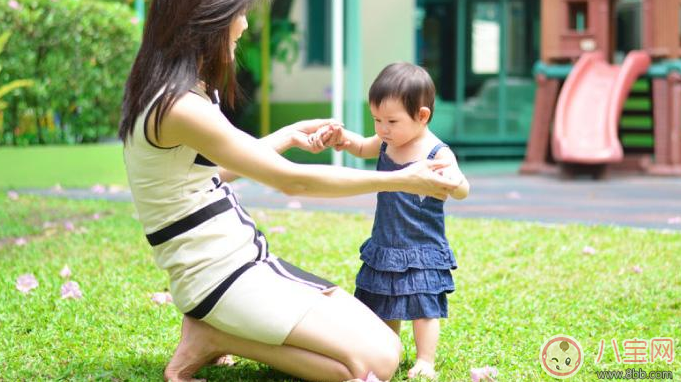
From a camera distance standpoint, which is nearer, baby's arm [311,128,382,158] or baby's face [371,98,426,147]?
baby's face [371,98,426,147]

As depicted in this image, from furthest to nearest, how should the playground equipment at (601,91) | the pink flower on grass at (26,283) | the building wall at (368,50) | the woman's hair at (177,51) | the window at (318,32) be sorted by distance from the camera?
1. the window at (318,32)
2. the building wall at (368,50)
3. the playground equipment at (601,91)
4. the pink flower on grass at (26,283)
5. the woman's hair at (177,51)

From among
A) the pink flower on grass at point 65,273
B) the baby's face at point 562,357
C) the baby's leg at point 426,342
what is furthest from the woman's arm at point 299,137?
the pink flower on grass at point 65,273

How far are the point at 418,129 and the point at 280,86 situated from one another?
9355 mm

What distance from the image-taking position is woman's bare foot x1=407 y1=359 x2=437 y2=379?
9.42 ft

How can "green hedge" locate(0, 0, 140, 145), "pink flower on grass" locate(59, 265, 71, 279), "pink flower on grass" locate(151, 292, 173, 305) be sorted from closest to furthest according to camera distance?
"pink flower on grass" locate(151, 292, 173, 305) < "pink flower on grass" locate(59, 265, 71, 279) < "green hedge" locate(0, 0, 140, 145)

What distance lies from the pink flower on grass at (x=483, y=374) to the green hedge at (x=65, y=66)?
6079 millimetres

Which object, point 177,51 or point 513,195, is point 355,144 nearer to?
point 177,51

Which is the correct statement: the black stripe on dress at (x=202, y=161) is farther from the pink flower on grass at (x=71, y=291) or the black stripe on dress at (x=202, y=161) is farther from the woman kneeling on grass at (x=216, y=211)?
the pink flower on grass at (x=71, y=291)

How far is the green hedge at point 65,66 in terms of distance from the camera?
26.0 ft

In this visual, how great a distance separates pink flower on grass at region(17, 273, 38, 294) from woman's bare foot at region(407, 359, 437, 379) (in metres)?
1.91

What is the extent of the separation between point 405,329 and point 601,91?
6758mm

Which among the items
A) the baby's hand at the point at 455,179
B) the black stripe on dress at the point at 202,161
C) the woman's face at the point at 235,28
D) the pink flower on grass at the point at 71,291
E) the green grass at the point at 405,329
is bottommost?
the green grass at the point at 405,329

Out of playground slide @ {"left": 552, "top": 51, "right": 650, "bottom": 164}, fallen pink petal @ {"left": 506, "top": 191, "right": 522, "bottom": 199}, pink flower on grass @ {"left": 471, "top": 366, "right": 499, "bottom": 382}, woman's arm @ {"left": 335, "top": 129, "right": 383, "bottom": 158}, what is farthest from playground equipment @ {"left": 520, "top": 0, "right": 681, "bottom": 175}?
pink flower on grass @ {"left": 471, "top": 366, "right": 499, "bottom": 382}

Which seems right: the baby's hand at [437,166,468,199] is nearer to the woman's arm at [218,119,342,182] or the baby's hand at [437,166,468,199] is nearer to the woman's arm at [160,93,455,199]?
the woman's arm at [160,93,455,199]
